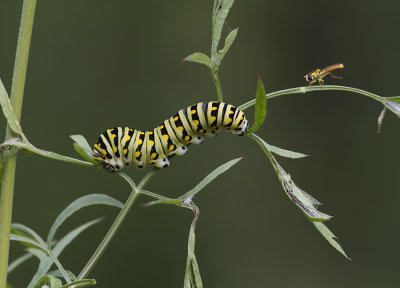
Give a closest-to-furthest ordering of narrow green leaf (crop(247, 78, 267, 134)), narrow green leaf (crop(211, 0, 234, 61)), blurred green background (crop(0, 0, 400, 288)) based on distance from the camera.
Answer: narrow green leaf (crop(247, 78, 267, 134)) → narrow green leaf (crop(211, 0, 234, 61)) → blurred green background (crop(0, 0, 400, 288))

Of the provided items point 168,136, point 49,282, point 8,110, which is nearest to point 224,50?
point 168,136

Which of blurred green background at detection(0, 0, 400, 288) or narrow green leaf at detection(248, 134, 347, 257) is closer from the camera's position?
narrow green leaf at detection(248, 134, 347, 257)

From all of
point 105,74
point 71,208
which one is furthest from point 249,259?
point 71,208

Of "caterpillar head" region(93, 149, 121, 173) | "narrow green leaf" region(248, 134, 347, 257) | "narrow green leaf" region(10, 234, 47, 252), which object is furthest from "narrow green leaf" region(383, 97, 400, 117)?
"narrow green leaf" region(10, 234, 47, 252)

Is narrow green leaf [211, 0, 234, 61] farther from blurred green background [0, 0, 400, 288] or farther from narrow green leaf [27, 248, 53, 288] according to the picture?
blurred green background [0, 0, 400, 288]

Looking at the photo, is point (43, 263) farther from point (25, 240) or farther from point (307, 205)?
point (307, 205)

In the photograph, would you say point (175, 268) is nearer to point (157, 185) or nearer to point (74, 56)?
point (157, 185)
